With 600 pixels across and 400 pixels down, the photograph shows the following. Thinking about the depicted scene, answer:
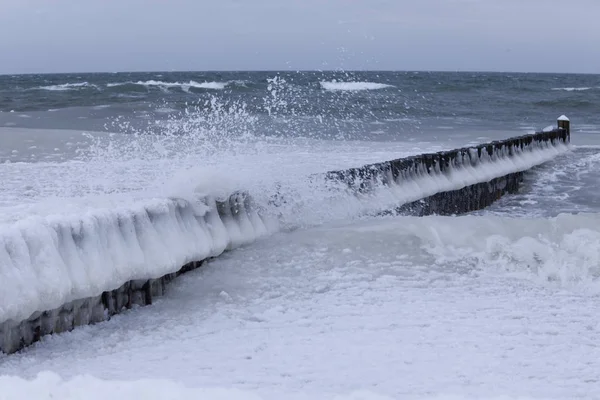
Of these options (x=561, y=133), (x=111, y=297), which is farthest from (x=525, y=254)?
(x=561, y=133)

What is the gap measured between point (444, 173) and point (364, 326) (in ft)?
17.4

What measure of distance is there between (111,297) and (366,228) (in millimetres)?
2027

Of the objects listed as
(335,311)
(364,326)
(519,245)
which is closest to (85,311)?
(335,311)

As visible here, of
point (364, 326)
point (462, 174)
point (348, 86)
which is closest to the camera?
point (364, 326)

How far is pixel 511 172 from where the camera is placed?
34.0ft

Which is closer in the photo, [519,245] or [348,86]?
[519,245]

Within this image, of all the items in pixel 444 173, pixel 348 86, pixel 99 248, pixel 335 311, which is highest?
pixel 348 86

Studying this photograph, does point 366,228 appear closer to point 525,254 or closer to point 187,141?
→ point 525,254

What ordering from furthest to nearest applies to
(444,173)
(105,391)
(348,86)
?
(348,86) < (444,173) < (105,391)

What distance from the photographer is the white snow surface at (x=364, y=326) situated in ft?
8.75

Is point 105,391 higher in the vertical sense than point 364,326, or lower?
higher

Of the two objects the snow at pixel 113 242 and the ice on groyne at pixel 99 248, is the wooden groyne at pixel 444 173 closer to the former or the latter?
the snow at pixel 113 242

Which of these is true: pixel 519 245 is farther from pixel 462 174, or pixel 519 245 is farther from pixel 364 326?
pixel 462 174

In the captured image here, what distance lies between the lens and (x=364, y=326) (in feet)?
11.2
